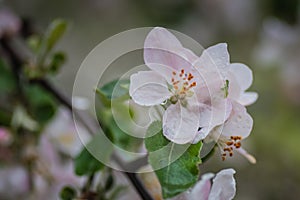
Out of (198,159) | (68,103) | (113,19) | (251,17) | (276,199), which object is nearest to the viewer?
(198,159)

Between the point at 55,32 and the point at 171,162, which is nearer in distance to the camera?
the point at 171,162

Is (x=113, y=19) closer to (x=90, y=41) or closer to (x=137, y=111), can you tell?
(x=90, y=41)

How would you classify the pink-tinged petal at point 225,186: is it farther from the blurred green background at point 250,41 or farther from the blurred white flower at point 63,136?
the blurred green background at point 250,41

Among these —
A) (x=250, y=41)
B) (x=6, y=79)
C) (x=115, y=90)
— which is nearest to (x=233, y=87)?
(x=115, y=90)

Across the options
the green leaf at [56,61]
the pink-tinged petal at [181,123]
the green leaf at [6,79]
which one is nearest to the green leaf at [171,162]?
the pink-tinged petal at [181,123]

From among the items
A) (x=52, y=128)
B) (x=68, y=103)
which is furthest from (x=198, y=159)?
(x=52, y=128)

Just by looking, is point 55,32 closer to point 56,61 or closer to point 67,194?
point 56,61

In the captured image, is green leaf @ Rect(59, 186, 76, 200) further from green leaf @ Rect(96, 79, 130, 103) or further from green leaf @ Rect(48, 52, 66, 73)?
green leaf @ Rect(48, 52, 66, 73)
